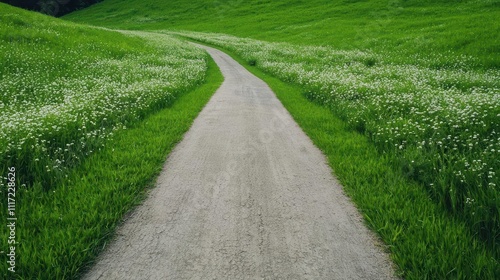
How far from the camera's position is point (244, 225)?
13.5ft

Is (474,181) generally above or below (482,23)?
below

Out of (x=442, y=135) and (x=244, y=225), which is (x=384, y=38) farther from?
(x=244, y=225)

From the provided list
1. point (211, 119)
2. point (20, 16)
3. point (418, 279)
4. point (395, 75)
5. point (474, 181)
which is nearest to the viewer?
point (418, 279)

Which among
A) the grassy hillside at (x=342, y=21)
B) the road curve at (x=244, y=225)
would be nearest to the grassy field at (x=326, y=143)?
the road curve at (x=244, y=225)

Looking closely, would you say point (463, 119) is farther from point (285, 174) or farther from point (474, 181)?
point (285, 174)

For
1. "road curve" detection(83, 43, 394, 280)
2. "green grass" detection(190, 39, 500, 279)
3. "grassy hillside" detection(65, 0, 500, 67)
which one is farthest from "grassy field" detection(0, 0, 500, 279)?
"grassy hillside" detection(65, 0, 500, 67)

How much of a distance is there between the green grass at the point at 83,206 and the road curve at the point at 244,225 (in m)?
0.25

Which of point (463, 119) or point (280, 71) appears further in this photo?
point (280, 71)

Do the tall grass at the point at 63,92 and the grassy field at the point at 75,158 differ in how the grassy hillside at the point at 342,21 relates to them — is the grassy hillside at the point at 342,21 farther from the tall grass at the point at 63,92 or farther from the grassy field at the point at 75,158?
the grassy field at the point at 75,158

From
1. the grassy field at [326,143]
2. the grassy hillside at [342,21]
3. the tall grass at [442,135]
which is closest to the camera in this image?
the grassy field at [326,143]

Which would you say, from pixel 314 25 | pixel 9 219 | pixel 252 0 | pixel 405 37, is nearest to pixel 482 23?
pixel 405 37

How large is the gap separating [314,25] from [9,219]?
5892 cm

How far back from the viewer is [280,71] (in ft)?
70.1

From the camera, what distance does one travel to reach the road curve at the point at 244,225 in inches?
131
